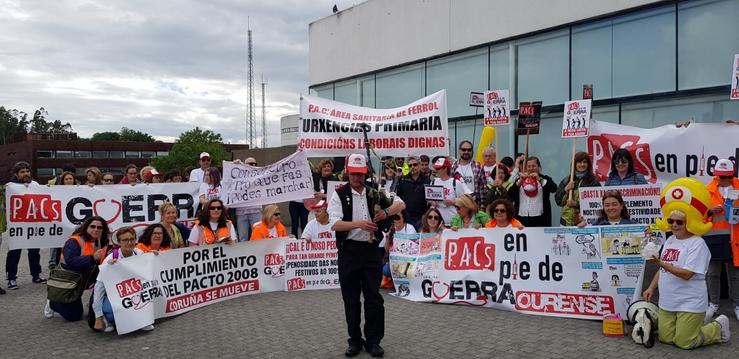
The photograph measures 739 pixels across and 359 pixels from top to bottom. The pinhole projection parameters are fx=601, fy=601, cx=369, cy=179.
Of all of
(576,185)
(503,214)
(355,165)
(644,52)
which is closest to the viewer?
(355,165)

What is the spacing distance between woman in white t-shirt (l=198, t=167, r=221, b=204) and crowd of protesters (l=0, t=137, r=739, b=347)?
17 mm

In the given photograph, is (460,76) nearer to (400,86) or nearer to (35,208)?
(400,86)

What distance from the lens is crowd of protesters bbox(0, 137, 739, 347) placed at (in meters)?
6.99

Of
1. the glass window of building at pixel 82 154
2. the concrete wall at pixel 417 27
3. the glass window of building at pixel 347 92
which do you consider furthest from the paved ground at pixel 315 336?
the glass window of building at pixel 82 154

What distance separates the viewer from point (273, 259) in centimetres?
902

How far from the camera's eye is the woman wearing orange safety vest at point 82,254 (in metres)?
7.28

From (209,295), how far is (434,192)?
11.6ft

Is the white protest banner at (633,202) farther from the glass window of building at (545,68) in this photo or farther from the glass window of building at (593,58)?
the glass window of building at (545,68)

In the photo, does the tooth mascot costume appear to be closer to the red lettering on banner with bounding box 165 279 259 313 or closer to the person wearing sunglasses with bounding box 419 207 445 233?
the person wearing sunglasses with bounding box 419 207 445 233

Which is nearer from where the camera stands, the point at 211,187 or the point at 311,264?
the point at 311,264

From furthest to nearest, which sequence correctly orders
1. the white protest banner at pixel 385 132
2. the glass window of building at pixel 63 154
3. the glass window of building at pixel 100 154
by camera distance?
the glass window of building at pixel 100 154 < the glass window of building at pixel 63 154 < the white protest banner at pixel 385 132

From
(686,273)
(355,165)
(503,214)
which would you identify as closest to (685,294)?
(686,273)

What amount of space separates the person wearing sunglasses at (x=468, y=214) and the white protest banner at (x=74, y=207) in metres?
4.98

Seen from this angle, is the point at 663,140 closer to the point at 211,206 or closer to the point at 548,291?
the point at 548,291
